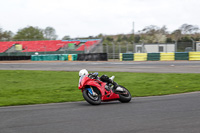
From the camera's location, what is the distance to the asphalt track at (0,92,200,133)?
16.7 ft

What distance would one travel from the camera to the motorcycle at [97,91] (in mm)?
7984

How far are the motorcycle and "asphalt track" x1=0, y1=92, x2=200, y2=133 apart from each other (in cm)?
47

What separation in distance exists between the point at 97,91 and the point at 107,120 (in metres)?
2.35

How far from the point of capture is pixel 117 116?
6.29 m

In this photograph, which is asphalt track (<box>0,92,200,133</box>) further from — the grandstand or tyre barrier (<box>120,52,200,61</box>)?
the grandstand

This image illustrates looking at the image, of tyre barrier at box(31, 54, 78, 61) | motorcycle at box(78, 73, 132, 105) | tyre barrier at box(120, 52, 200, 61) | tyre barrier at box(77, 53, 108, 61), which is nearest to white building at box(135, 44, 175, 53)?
tyre barrier at box(120, 52, 200, 61)

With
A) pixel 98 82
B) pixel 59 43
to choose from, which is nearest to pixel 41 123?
pixel 98 82

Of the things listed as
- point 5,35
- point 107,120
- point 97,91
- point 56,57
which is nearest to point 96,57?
point 56,57

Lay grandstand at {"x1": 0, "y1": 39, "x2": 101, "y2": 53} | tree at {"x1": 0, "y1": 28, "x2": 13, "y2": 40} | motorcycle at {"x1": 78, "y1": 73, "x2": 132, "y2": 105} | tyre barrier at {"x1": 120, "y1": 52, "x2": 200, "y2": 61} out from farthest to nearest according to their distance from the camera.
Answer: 1. tree at {"x1": 0, "y1": 28, "x2": 13, "y2": 40}
2. grandstand at {"x1": 0, "y1": 39, "x2": 101, "y2": 53}
3. tyre barrier at {"x1": 120, "y1": 52, "x2": 200, "y2": 61}
4. motorcycle at {"x1": 78, "y1": 73, "x2": 132, "y2": 105}

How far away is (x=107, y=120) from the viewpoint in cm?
588

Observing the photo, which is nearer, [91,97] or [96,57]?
[91,97]

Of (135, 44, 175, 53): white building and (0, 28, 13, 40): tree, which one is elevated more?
(0, 28, 13, 40): tree

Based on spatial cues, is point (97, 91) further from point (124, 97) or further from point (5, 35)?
point (5, 35)

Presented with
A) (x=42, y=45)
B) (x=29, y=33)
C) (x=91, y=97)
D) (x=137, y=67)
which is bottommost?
(x=137, y=67)
